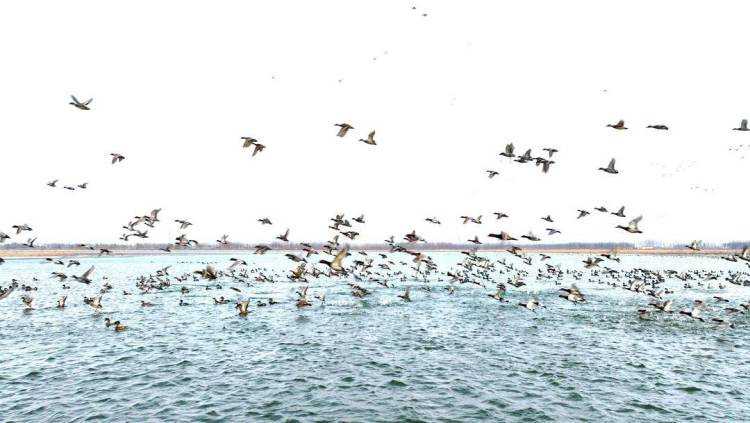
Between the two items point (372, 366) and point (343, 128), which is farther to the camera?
point (372, 366)

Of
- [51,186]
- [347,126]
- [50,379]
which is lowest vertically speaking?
[50,379]

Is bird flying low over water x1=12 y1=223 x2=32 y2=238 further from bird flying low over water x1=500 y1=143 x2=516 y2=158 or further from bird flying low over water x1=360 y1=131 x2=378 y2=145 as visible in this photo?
bird flying low over water x1=500 y1=143 x2=516 y2=158

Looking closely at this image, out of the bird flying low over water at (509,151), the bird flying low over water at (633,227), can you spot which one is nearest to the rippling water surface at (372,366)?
the bird flying low over water at (633,227)

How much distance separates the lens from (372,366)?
21.8m

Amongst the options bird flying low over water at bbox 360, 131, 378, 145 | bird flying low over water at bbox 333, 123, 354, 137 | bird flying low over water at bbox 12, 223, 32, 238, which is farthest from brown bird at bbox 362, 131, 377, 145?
bird flying low over water at bbox 12, 223, 32, 238

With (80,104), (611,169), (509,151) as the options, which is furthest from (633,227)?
(80,104)

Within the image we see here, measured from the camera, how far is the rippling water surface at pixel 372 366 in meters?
16.2

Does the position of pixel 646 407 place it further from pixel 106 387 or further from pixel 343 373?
pixel 106 387

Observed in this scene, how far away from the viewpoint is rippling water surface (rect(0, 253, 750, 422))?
639 inches

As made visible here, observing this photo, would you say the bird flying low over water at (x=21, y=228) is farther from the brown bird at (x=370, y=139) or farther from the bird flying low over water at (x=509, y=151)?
the bird flying low over water at (x=509, y=151)

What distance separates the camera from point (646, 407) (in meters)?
16.6

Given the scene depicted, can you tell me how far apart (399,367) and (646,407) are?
10.5 meters

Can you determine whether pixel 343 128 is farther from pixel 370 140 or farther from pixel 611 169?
pixel 611 169

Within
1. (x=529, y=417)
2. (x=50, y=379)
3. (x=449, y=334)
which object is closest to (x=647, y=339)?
(x=449, y=334)
